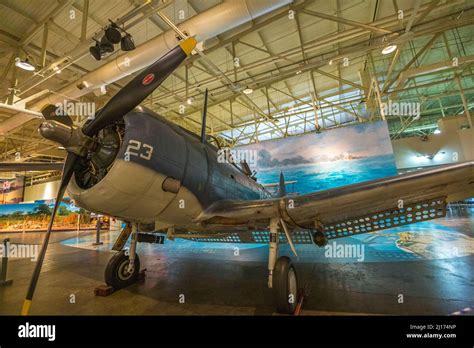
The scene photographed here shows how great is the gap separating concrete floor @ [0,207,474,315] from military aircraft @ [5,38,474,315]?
1.67 ft

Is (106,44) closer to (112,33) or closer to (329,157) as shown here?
(112,33)

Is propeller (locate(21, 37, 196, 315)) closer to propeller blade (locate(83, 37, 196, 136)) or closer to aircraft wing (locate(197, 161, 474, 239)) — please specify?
propeller blade (locate(83, 37, 196, 136))

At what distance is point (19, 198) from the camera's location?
81.6ft

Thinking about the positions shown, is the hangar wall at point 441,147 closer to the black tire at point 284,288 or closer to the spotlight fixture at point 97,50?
the black tire at point 284,288

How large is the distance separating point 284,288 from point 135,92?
2.65 meters

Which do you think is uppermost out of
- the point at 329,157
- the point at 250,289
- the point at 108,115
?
the point at 329,157

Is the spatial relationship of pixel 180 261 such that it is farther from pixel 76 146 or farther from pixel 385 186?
pixel 385 186

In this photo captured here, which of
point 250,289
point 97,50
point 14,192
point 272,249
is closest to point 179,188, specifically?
point 272,249

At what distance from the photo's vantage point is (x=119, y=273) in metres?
3.32

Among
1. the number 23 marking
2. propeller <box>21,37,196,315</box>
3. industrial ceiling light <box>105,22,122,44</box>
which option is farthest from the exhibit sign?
the number 23 marking

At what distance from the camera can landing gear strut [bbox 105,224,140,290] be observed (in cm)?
321

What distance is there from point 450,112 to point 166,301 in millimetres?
27493

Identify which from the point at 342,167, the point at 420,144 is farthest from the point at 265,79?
the point at 420,144

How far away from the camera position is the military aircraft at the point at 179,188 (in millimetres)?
2059
